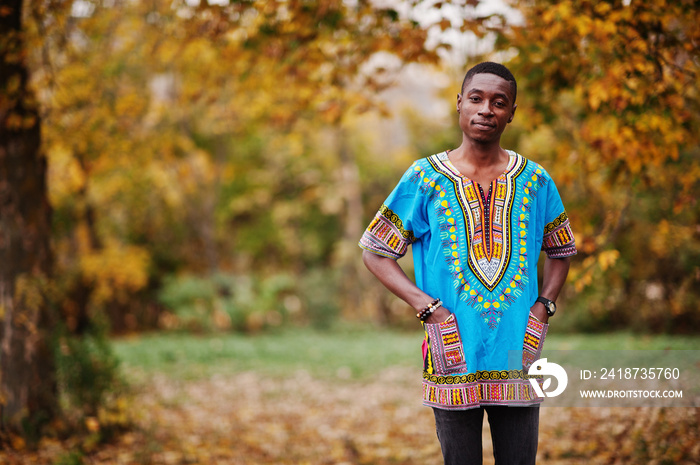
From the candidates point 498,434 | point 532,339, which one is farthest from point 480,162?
point 498,434

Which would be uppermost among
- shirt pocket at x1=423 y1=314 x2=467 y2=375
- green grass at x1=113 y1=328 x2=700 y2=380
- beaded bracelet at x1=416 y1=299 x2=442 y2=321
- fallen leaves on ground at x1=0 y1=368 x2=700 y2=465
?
beaded bracelet at x1=416 y1=299 x2=442 y2=321

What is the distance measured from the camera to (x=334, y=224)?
21.2m

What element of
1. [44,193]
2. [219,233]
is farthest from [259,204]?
[44,193]

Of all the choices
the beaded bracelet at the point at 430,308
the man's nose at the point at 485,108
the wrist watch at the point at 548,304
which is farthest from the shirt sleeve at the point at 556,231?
the beaded bracelet at the point at 430,308

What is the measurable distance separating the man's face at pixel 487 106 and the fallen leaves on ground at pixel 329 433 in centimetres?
318

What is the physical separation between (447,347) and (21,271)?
446cm

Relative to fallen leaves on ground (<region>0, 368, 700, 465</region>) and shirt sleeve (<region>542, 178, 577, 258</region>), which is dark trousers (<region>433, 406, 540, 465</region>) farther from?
fallen leaves on ground (<region>0, 368, 700, 465</region>)

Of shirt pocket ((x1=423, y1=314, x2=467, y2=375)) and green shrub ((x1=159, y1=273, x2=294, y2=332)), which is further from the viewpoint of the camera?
green shrub ((x1=159, y1=273, x2=294, y2=332))

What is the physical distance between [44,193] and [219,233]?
15.2 m

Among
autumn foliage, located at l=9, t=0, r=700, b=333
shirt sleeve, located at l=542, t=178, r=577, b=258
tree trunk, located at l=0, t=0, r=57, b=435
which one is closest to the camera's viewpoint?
shirt sleeve, located at l=542, t=178, r=577, b=258

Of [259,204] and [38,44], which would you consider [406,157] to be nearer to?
[259,204]

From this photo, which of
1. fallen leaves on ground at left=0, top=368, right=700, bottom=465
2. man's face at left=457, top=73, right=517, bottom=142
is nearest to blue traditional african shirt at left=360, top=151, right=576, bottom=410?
man's face at left=457, top=73, right=517, bottom=142

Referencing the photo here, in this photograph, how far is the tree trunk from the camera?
513 cm

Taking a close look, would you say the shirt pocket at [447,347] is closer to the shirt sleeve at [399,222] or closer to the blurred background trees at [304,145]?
the shirt sleeve at [399,222]
